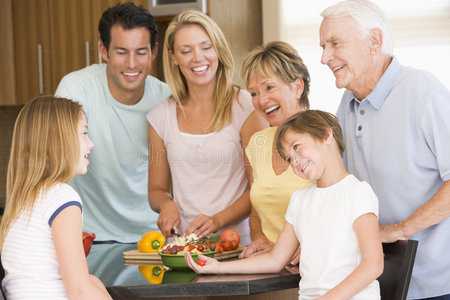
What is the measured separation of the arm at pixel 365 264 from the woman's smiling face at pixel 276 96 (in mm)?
695

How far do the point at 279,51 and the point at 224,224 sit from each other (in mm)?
669

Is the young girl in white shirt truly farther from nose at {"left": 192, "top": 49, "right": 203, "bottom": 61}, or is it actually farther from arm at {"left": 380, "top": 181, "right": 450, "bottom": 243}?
nose at {"left": 192, "top": 49, "right": 203, "bottom": 61}

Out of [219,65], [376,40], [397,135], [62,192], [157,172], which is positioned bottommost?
[157,172]

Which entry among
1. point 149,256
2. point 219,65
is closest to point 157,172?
point 219,65

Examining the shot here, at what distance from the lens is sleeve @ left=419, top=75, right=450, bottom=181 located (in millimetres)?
1546

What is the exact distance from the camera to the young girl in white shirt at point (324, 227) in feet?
4.81

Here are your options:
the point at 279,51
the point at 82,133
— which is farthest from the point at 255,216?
the point at 82,133

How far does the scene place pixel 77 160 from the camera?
5.29 ft

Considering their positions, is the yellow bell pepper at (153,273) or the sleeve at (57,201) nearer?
the sleeve at (57,201)

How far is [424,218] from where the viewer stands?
1544mm

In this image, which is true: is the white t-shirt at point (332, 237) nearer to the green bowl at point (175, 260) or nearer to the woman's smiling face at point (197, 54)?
the green bowl at point (175, 260)

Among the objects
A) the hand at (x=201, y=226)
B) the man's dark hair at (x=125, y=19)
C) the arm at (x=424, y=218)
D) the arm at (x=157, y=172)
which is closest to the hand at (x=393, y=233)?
the arm at (x=424, y=218)

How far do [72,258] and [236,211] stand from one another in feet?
3.06

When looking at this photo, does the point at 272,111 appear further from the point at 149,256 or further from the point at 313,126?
the point at 149,256
